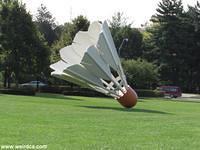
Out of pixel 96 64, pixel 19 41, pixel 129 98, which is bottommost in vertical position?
pixel 129 98

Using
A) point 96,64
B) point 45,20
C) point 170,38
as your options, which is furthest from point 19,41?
point 45,20

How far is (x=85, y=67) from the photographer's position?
26.4 meters

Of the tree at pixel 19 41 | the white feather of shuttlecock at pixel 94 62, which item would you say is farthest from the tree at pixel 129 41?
the white feather of shuttlecock at pixel 94 62

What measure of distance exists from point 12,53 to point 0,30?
2.28m

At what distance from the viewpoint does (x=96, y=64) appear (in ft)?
85.2

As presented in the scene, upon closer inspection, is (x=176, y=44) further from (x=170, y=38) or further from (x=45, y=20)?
(x=45, y=20)

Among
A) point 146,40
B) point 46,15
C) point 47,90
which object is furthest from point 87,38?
point 46,15

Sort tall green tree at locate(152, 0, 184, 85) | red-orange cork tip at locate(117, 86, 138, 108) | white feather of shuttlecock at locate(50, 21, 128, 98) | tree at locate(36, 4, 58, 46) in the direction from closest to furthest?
white feather of shuttlecock at locate(50, 21, 128, 98) < red-orange cork tip at locate(117, 86, 138, 108) < tall green tree at locate(152, 0, 184, 85) < tree at locate(36, 4, 58, 46)

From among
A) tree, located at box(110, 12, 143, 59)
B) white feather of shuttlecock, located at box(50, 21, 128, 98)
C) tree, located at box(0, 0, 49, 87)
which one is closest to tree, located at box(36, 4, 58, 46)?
tree, located at box(110, 12, 143, 59)

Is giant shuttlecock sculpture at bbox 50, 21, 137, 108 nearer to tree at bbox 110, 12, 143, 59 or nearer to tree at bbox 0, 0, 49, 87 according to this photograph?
tree at bbox 0, 0, 49, 87

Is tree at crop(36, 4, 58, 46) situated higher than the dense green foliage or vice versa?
tree at crop(36, 4, 58, 46)

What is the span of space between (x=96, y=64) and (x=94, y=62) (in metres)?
0.19

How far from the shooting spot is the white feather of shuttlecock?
2595 cm

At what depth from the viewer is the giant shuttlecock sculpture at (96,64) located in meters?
26.0
